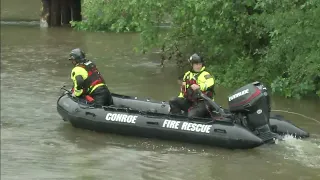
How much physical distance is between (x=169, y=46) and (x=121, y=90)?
2219 mm

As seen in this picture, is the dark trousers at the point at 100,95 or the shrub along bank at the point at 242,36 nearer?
the dark trousers at the point at 100,95

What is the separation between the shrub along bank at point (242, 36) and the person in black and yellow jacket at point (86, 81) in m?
3.49

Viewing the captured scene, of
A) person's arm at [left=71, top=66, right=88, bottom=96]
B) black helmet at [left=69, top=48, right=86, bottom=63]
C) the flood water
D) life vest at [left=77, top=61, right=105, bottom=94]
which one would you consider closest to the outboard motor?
the flood water

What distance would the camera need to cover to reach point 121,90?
14.6 metres

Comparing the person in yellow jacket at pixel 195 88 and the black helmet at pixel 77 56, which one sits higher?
the black helmet at pixel 77 56

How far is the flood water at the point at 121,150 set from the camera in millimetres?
8711

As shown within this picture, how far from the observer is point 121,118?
10.5 metres

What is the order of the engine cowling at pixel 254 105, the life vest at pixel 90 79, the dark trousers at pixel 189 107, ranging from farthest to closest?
1. the life vest at pixel 90 79
2. the dark trousers at pixel 189 107
3. the engine cowling at pixel 254 105

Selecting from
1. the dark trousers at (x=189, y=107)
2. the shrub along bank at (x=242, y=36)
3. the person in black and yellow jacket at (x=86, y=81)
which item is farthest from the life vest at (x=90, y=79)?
the shrub along bank at (x=242, y=36)

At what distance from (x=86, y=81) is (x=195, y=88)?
232 centimetres

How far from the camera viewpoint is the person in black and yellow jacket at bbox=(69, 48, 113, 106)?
11.0 meters

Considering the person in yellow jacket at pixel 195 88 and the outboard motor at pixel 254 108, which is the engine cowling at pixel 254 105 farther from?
the person in yellow jacket at pixel 195 88

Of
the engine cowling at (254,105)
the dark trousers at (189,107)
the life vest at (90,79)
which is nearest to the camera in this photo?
the engine cowling at (254,105)

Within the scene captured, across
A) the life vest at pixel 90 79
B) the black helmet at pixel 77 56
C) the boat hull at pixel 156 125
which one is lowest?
the boat hull at pixel 156 125
